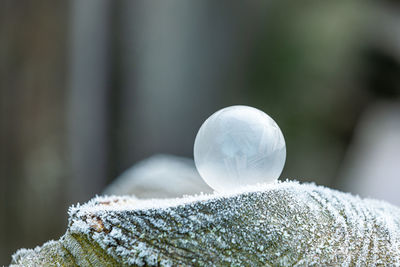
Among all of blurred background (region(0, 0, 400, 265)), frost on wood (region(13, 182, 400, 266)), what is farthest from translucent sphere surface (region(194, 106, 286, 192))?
blurred background (region(0, 0, 400, 265))

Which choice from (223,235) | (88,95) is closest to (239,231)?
(223,235)

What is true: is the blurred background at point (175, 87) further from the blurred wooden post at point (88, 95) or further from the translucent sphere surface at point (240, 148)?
the translucent sphere surface at point (240, 148)

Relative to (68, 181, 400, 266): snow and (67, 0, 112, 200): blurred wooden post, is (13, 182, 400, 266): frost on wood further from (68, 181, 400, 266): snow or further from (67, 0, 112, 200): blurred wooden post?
(67, 0, 112, 200): blurred wooden post

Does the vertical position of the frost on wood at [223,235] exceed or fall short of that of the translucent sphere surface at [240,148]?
it falls short

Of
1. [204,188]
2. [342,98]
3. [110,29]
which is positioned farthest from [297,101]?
[204,188]

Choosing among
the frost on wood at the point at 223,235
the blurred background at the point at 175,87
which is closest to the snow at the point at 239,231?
the frost on wood at the point at 223,235

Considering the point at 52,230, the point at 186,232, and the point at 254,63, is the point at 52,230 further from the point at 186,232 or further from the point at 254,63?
the point at 186,232
